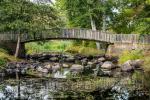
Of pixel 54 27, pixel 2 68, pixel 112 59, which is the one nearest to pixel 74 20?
pixel 54 27

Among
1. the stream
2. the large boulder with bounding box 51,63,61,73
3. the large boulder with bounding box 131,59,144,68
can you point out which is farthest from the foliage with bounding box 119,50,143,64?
the large boulder with bounding box 51,63,61,73

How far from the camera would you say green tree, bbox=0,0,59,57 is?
4784 cm

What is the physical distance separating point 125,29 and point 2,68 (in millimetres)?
26262

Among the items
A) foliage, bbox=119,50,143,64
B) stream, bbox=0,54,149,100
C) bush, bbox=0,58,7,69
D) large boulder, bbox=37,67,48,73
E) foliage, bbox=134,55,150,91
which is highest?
foliage, bbox=119,50,143,64

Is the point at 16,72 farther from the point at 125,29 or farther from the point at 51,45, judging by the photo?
the point at 51,45

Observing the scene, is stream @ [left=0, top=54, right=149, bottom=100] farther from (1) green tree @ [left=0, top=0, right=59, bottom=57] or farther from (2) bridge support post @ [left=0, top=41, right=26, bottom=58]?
(2) bridge support post @ [left=0, top=41, right=26, bottom=58]

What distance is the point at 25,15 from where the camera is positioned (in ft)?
159

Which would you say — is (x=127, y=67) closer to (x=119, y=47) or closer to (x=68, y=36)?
(x=119, y=47)

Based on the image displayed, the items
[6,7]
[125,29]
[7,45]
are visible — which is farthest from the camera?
[125,29]

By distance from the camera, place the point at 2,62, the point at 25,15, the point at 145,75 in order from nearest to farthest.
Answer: the point at 145,75
the point at 2,62
the point at 25,15

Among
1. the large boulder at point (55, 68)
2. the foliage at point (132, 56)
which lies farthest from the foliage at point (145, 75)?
the large boulder at point (55, 68)

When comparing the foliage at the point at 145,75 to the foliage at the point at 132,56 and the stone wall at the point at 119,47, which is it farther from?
the stone wall at the point at 119,47

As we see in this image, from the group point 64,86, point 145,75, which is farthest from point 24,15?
point 64,86

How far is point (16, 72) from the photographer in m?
38.7
